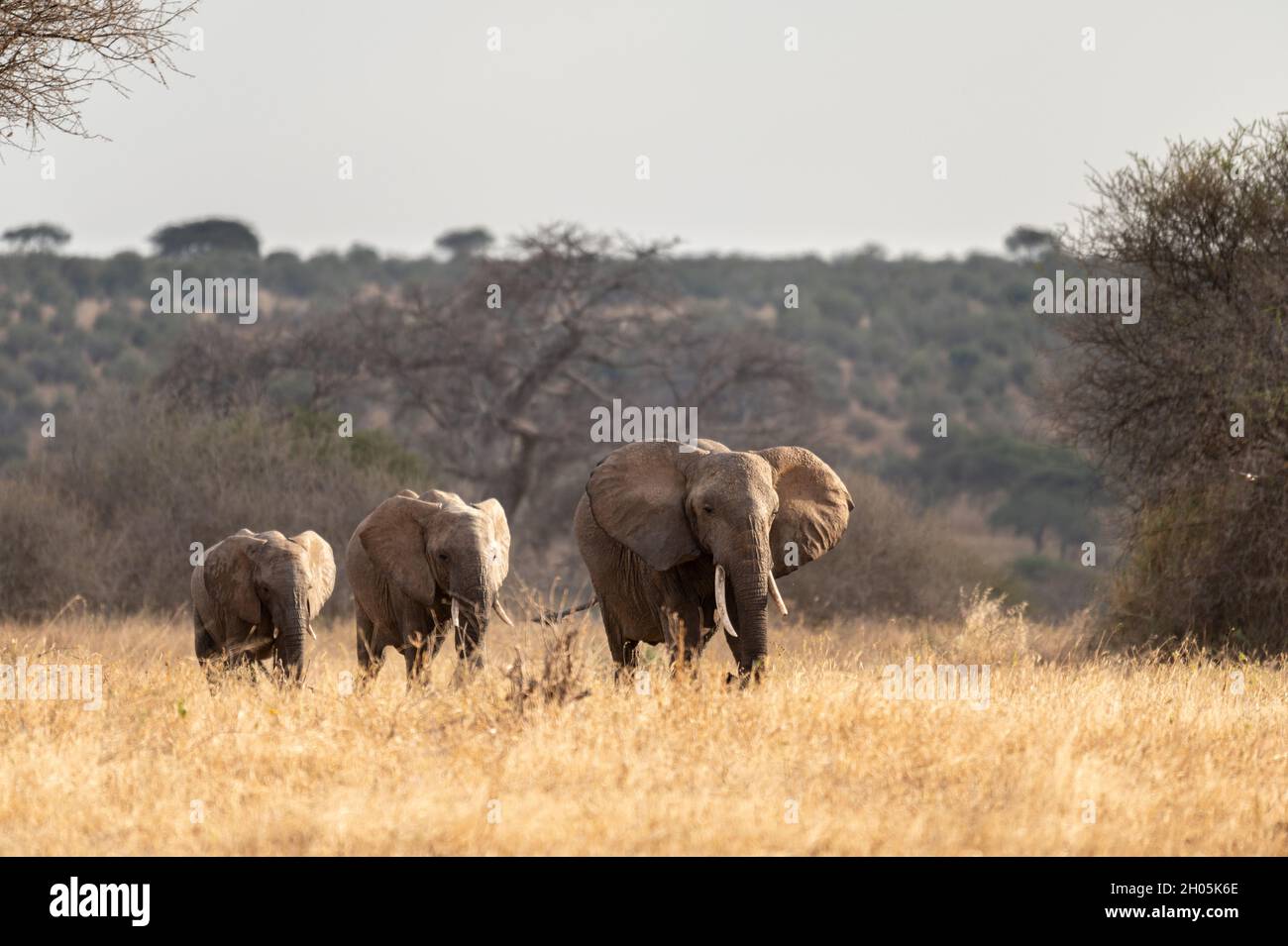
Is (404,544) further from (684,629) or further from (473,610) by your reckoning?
(684,629)

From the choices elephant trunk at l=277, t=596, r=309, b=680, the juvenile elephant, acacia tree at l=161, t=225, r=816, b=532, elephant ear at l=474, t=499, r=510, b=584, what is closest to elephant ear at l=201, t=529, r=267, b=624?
elephant trunk at l=277, t=596, r=309, b=680

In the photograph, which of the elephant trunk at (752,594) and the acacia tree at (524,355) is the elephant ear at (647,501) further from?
the acacia tree at (524,355)

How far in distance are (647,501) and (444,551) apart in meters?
1.81

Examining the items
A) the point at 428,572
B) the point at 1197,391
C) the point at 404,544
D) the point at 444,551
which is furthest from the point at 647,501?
the point at 1197,391

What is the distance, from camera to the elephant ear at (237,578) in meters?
12.6

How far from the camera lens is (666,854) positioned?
7094mm

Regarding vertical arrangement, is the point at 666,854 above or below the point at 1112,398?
below

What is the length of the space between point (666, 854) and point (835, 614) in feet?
52.3

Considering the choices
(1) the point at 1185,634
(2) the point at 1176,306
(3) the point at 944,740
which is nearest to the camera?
(3) the point at 944,740

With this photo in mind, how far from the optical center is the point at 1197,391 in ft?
52.5

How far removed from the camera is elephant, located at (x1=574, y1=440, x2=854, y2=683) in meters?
10.1

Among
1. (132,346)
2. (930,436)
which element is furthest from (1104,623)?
(132,346)
